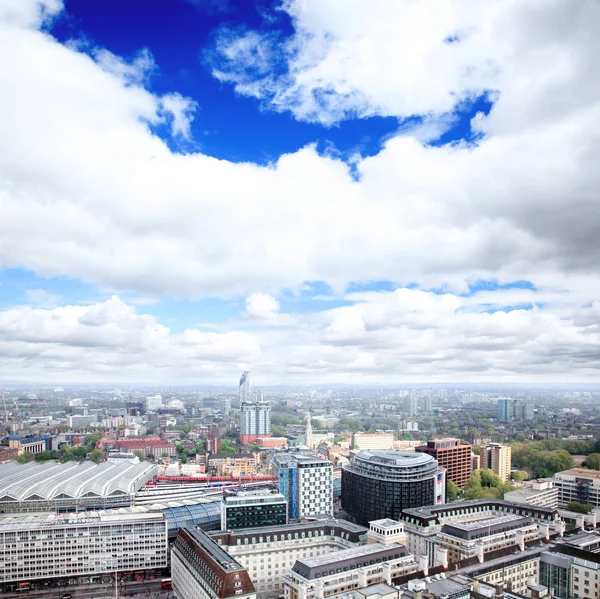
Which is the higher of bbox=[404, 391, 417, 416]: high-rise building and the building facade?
the building facade

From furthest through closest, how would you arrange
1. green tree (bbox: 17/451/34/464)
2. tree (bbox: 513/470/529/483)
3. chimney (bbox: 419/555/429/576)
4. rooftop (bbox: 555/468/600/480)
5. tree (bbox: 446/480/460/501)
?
green tree (bbox: 17/451/34/464) < tree (bbox: 513/470/529/483) < rooftop (bbox: 555/468/600/480) < tree (bbox: 446/480/460/501) < chimney (bbox: 419/555/429/576)

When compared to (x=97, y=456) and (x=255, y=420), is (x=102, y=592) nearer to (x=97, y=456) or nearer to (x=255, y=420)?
(x=97, y=456)

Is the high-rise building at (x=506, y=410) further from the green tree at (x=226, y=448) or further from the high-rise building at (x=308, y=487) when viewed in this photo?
the high-rise building at (x=308, y=487)

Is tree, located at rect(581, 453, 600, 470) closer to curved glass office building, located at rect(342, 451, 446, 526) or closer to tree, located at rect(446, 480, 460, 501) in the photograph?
tree, located at rect(446, 480, 460, 501)

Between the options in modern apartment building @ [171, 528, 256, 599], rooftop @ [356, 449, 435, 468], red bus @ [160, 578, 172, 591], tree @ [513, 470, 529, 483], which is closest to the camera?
modern apartment building @ [171, 528, 256, 599]

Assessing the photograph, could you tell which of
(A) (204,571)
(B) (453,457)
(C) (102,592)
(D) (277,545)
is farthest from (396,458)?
(C) (102,592)

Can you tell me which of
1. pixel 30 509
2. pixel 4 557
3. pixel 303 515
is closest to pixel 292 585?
pixel 303 515

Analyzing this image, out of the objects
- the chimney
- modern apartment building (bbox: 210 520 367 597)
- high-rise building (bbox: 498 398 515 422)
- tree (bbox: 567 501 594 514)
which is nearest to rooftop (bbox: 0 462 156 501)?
modern apartment building (bbox: 210 520 367 597)
